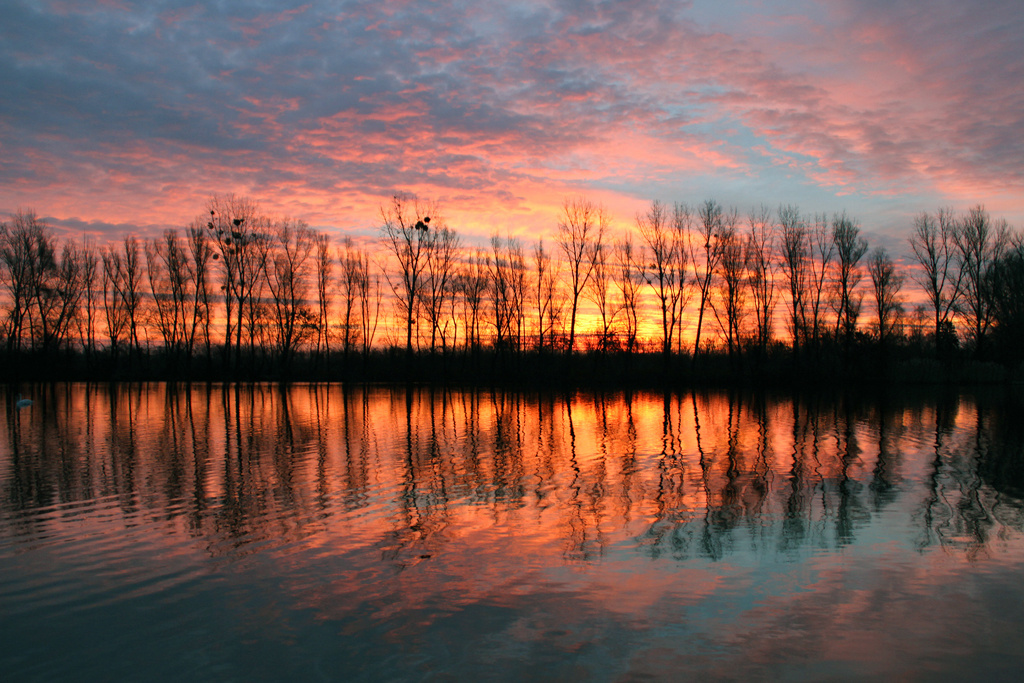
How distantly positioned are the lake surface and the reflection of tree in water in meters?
0.06

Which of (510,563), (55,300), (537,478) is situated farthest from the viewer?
(55,300)

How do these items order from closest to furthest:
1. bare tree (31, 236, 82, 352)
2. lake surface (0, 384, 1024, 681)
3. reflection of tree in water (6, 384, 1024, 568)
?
lake surface (0, 384, 1024, 681) < reflection of tree in water (6, 384, 1024, 568) < bare tree (31, 236, 82, 352)

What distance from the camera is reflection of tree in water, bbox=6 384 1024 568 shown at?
7.39 metres

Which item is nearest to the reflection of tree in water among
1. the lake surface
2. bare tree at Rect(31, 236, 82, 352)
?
the lake surface

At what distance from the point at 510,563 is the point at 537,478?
4.34 meters

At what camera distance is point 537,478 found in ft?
34.4

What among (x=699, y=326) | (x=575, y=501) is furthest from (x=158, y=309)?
(x=575, y=501)

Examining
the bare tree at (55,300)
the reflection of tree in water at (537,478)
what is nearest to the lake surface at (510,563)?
the reflection of tree in water at (537,478)

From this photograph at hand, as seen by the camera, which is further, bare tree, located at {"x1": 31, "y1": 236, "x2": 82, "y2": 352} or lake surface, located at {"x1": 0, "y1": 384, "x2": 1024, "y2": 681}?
bare tree, located at {"x1": 31, "y1": 236, "x2": 82, "y2": 352}

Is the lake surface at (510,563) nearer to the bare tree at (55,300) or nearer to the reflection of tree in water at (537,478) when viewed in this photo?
the reflection of tree in water at (537,478)

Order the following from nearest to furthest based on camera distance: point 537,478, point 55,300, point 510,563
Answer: point 510,563 < point 537,478 < point 55,300

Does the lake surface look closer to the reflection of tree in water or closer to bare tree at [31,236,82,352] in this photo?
the reflection of tree in water

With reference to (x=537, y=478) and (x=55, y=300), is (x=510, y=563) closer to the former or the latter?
(x=537, y=478)

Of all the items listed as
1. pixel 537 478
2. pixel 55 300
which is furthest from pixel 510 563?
pixel 55 300
